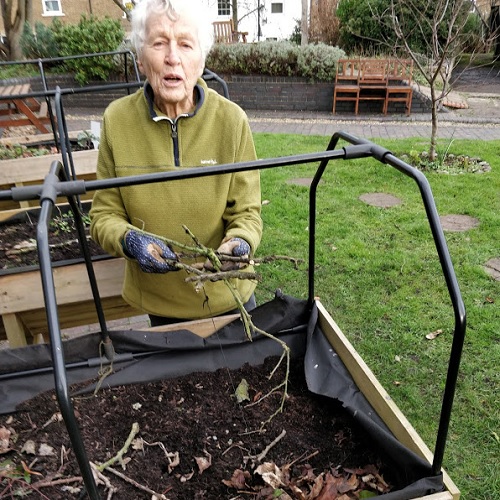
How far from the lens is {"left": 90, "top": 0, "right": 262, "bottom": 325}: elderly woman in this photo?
4.76 feet

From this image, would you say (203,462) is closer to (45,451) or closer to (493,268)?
(45,451)

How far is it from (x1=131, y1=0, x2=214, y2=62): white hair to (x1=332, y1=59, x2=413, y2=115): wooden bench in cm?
804

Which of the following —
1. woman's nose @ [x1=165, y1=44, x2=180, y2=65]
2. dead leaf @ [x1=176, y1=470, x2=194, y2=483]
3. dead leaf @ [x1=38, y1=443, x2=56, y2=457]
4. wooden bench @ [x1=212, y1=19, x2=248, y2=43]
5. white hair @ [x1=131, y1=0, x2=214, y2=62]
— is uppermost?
wooden bench @ [x1=212, y1=19, x2=248, y2=43]

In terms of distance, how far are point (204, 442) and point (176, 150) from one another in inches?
35.3

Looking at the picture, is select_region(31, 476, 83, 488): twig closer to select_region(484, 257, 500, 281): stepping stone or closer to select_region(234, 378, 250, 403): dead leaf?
select_region(234, 378, 250, 403): dead leaf

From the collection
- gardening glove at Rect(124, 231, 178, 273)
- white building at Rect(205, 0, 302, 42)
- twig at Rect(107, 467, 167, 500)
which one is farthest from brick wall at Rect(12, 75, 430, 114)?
white building at Rect(205, 0, 302, 42)

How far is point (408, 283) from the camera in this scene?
11.6 feet

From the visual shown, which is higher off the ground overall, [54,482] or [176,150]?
[176,150]

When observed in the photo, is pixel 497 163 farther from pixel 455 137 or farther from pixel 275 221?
pixel 275 221

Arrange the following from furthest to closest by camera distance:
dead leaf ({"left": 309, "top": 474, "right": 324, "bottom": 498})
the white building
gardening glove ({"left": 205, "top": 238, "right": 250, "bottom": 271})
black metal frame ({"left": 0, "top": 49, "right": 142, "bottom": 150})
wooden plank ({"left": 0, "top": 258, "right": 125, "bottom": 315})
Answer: the white building, black metal frame ({"left": 0, "top": 49, "right": 142, "bottom": 150}), wooden plank ({"left": 0, "top": 258, "right": 125, "bottom": 315}), gardening glove ({"left": 205, "top": 238, "right": 250, "bottom": 271}), dead leaf ({"left": 309, "top": 474, "right": 324, "bottom": 498})

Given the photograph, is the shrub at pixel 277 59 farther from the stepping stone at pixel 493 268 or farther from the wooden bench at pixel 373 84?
the stepping stone at pixel 493 268

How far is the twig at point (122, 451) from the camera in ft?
4.05

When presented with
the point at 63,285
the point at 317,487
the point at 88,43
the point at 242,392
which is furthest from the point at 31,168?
the point at 88,43

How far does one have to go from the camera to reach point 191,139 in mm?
1590
